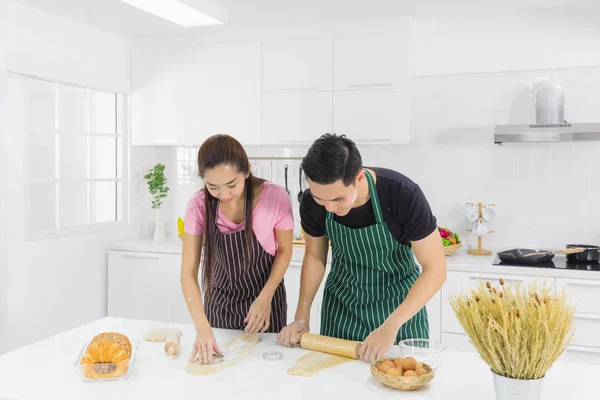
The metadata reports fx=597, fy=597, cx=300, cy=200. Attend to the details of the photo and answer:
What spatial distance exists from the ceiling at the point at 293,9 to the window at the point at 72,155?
1.62 feet

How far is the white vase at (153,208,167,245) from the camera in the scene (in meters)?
4.33

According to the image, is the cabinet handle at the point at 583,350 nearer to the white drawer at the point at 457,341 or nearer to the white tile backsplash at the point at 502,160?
the white drawer at the point at 457,341

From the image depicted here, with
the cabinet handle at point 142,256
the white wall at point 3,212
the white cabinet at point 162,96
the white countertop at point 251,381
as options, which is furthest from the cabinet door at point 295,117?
the white countertop at point 251,381

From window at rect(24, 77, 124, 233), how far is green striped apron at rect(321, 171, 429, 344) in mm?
2229

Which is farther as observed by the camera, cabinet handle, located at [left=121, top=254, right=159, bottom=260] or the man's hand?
cabinet handle, located at [left=121, top=254, right=159, bottom=260]

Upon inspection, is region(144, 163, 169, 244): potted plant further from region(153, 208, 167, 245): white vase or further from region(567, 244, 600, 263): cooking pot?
region(567, 244, 600, 263): cooking pot

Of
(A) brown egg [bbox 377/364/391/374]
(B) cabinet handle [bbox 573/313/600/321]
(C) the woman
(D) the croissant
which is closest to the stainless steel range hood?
(B) cabinet handle [bbox 573/313/600/321]

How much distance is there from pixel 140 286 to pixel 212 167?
8.03 ft

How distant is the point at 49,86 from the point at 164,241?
1327 mm

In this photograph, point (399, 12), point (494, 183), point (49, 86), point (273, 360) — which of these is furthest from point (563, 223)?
Result: point (49, 86)

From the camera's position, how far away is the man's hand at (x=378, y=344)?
1.78m

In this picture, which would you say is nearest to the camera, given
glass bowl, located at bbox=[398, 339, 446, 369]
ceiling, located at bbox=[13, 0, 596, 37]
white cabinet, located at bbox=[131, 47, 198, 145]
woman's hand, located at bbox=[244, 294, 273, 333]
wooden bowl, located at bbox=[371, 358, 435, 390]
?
wooden bowl, located at bbox=[371, 358, 435, 390]

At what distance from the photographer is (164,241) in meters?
4.38

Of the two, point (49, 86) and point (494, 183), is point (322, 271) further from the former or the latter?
point (49, 86)
